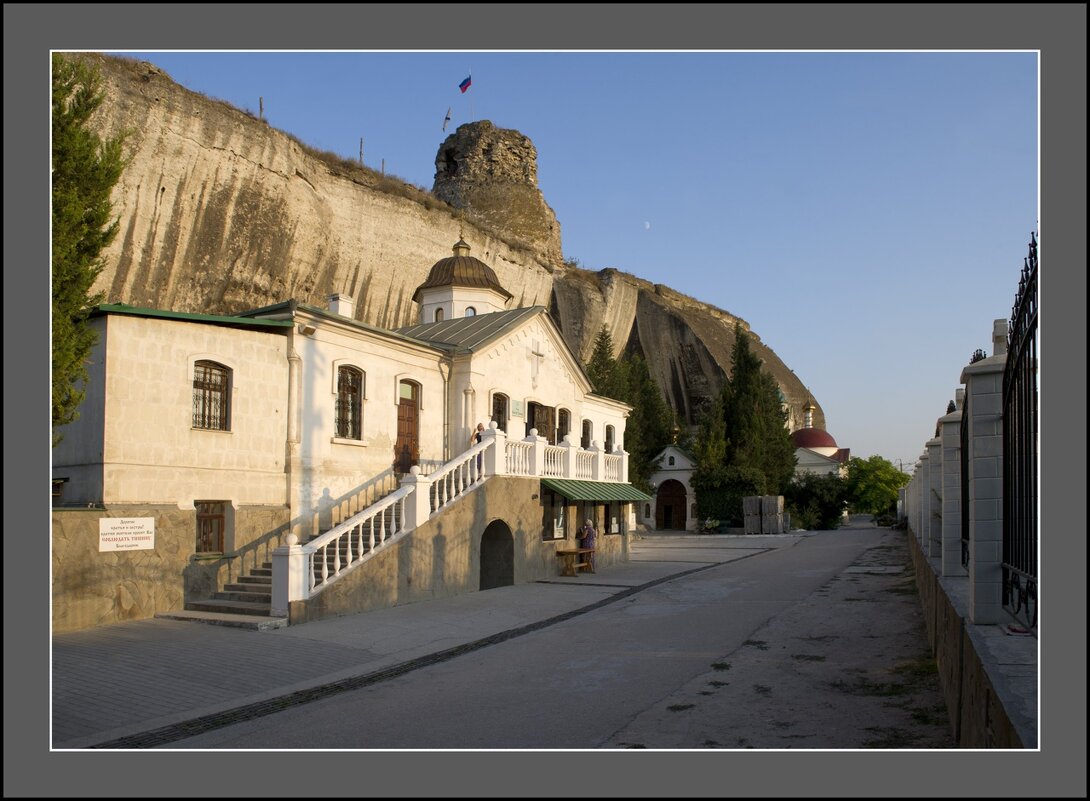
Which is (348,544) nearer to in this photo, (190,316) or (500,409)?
(190,316)

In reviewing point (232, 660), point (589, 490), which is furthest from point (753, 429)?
point (232, 660)

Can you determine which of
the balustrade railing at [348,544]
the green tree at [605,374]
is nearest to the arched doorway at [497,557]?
the balustrade railing at [348,544]

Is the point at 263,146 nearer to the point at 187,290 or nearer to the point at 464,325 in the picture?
the point at 187,290

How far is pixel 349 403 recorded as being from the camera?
1866 centimetres

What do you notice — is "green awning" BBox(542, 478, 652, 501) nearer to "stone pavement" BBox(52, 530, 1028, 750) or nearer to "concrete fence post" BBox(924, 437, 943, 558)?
"stone pavement" BBox(52, 530, 1028, 750)

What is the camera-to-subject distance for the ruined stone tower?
7094 centimetres

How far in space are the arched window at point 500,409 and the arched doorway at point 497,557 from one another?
3.67 m

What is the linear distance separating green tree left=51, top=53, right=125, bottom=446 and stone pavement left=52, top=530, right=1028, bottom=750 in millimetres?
3806

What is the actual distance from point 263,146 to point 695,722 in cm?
3787

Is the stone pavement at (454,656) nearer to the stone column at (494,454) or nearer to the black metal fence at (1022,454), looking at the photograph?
the black metal fence at (1022,454)

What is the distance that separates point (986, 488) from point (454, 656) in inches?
282

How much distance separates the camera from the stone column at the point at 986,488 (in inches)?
252

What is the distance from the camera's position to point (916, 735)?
Result: 6.86 metres

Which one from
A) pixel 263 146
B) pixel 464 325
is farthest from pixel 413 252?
pixel 464 325
